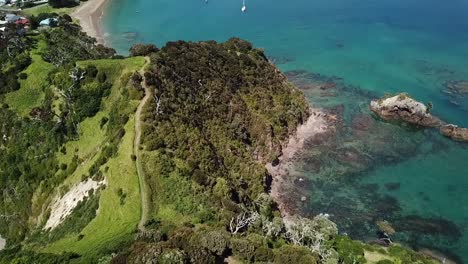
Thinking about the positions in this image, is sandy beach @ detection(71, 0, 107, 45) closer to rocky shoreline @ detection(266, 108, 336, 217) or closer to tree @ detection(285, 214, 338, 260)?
rocky shoreline @ detection(266, 108, 336, 217)

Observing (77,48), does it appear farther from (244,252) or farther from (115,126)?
(244,252)

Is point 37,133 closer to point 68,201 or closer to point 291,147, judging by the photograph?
point 68,201

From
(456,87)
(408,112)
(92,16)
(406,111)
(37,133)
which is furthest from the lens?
(92,16)

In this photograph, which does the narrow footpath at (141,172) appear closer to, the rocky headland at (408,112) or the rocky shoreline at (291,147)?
the rocky shoreline at (291,147)

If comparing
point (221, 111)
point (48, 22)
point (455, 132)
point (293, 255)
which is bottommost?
point (455, 132)

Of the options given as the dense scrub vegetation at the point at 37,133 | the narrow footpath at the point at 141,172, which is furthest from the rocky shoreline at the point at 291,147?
the dense scrub vegetation at the point at 37,133

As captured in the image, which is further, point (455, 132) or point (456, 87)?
point (456, 87)

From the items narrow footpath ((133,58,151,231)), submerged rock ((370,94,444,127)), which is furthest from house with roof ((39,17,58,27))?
submerged rock ((370,94,444,127))

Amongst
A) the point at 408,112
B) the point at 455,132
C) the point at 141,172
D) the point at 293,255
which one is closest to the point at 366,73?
the point at 408,112
